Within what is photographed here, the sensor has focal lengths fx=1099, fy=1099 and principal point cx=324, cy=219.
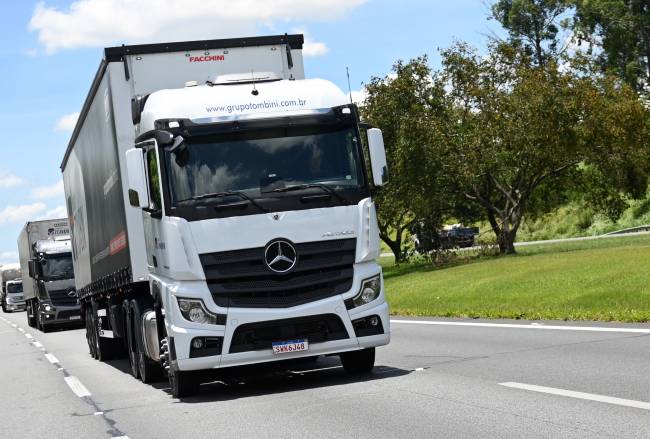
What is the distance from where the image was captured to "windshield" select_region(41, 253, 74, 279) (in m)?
34.6

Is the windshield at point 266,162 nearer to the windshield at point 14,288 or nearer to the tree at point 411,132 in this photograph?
the tree at point 411,132

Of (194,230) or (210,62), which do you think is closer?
(194,230)

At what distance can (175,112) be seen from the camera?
452 inches

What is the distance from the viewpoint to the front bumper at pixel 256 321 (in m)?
11.0

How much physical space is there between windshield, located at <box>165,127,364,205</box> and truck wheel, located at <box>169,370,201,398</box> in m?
1.89

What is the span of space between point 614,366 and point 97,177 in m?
8.40

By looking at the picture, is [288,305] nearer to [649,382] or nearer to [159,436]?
[159,436]

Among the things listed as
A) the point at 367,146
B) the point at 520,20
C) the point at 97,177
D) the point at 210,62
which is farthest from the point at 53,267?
the point at 520,20

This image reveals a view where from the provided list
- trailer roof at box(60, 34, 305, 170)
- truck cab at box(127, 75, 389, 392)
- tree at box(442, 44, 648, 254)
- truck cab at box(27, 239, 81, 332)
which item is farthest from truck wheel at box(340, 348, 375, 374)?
tree at box(442, 44, 648, 254)

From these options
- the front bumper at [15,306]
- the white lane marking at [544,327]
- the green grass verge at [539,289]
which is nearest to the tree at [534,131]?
the green grass verge at [539,289]

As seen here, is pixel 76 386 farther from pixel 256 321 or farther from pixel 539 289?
pixel 539 289

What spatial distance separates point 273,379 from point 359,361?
1.32m

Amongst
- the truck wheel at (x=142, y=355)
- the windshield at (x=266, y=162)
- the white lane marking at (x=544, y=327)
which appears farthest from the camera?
the white lane marking at (x=544, y=327)

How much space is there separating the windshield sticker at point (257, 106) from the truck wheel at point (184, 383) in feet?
9.10
